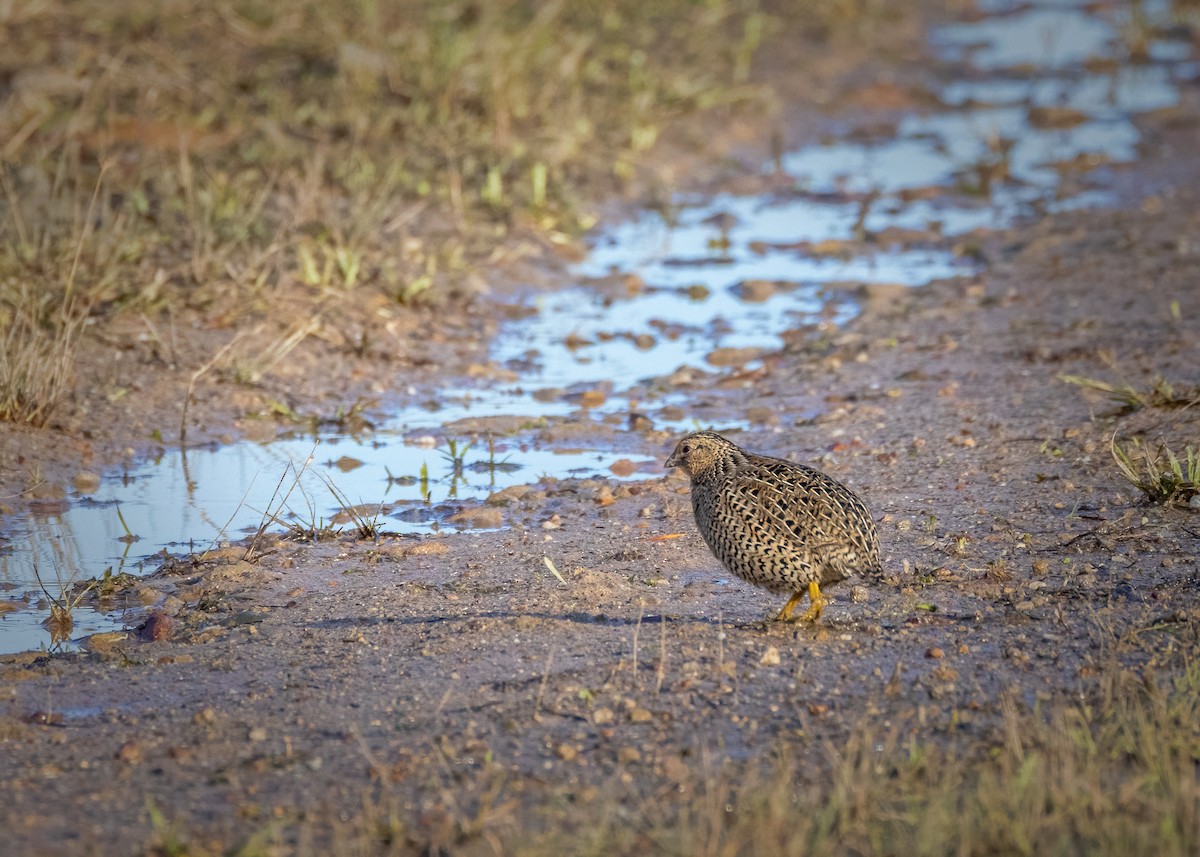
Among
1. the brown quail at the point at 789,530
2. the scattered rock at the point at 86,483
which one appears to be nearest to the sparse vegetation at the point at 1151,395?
the brown quail at the point at 789,530

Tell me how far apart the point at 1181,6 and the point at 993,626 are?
51.7 feet

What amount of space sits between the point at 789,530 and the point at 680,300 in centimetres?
504

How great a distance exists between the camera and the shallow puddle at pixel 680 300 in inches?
251

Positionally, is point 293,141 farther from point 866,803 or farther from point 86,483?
point 866,803

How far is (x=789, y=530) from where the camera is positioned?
5.04 meters

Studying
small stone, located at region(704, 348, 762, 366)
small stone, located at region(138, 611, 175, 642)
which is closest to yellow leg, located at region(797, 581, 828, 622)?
small stone, located at region(138, 611, 175, 642)

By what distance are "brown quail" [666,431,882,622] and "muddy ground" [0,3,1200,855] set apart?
7.4 inches

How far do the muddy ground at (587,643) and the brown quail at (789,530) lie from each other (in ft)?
0.62

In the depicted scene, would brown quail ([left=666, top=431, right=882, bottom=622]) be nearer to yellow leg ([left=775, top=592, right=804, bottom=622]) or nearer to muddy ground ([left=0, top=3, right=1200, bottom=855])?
yellow leg ([left=775, top=592, right=804, bottom=622])

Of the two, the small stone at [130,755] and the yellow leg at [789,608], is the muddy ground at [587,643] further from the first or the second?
the yellow leg at [789,608]

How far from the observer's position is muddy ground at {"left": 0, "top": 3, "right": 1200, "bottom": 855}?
397 centimetres

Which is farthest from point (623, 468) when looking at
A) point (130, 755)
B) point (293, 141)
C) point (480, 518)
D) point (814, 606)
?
point (293, 141)

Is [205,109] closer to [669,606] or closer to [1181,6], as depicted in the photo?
[669,606]

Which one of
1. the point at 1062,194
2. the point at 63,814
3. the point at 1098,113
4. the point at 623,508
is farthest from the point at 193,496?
the point at 1098,113
